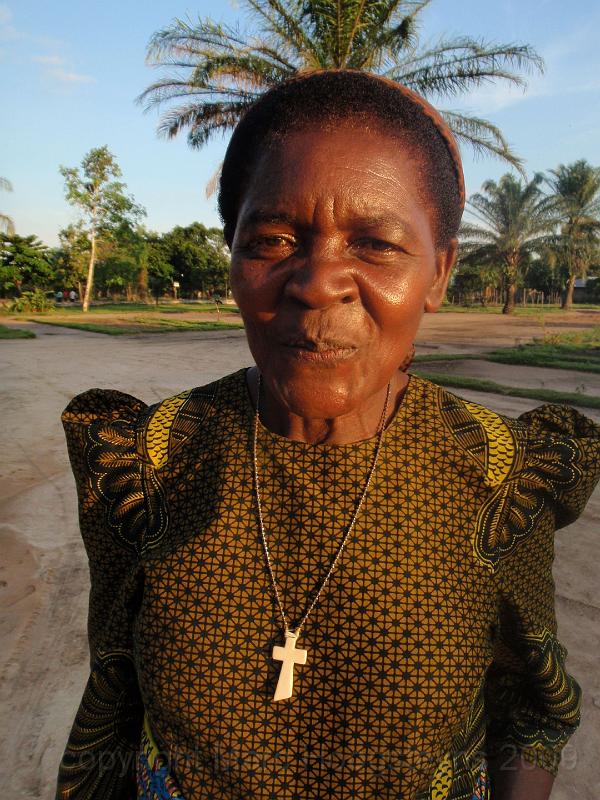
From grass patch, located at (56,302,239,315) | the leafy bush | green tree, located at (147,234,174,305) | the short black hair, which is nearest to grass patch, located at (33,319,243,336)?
the leafy bush

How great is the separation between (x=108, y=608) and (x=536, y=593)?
86 centimetres

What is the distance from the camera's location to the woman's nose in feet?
2.77

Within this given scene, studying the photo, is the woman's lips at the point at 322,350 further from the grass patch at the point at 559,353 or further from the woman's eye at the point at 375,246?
the grass patch at the point at 559,353

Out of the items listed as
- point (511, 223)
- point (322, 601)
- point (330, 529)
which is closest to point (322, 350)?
point (330, 529)

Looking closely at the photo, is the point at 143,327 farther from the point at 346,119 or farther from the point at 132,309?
the point at 346,119

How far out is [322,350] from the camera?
870 mm

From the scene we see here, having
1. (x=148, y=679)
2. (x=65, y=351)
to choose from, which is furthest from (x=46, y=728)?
(x=65, y=351)

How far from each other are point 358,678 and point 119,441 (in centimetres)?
63

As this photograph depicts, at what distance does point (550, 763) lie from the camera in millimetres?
1087

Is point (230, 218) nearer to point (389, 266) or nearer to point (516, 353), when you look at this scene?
point (389, 266)

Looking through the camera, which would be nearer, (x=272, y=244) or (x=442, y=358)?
(x=272, y=244)

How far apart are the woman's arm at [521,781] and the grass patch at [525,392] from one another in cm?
669

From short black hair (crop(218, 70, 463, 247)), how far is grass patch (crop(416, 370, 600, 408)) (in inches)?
270

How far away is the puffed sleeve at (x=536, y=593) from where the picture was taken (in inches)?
40.1
